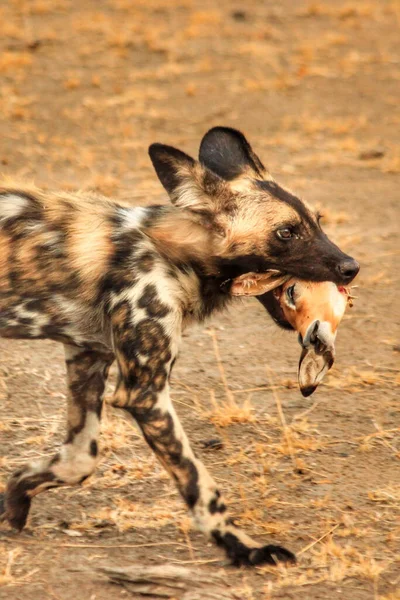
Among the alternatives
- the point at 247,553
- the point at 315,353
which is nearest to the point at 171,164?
the point at 315,353

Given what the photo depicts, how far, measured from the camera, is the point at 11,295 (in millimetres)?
3609

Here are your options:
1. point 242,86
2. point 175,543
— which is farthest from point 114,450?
point 242,86

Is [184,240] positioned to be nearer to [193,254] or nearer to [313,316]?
[193,254]

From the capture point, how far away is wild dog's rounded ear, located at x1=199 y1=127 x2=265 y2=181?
3.82 meters

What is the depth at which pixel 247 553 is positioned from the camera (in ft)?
11.3

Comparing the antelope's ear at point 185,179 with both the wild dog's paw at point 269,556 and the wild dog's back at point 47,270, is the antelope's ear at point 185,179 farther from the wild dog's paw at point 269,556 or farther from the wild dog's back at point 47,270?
the wild dog's paw at point 269,556

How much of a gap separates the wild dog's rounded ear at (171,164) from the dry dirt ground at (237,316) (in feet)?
3.39

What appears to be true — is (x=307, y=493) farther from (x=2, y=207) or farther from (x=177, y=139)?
(x=177, y=139)

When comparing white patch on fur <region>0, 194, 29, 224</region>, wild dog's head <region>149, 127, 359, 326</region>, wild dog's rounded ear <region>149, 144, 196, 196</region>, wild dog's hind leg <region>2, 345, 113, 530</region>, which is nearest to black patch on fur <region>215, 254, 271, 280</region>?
wild dog's head <region>149, 127, 359, 326</region>

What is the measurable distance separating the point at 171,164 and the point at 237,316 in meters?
1.92

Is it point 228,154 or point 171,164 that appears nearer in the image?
point 171,164

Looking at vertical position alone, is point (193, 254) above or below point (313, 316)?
above

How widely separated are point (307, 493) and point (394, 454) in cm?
43

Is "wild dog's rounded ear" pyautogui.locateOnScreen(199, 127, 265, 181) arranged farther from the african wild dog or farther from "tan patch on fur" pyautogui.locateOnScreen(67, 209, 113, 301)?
"tan patch on fur" pyautogui.locateOnScreen(67, 209, 113, 301)
